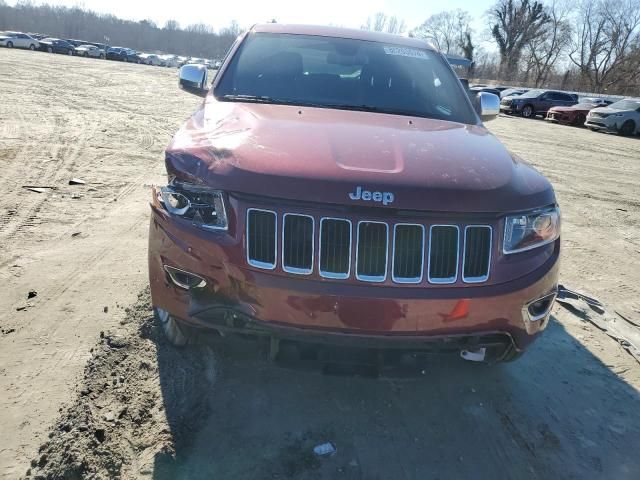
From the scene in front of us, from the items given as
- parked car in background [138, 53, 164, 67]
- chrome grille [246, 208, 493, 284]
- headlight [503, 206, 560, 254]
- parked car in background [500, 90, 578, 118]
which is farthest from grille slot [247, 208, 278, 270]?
parked car in background [138, 53, 164, 67]

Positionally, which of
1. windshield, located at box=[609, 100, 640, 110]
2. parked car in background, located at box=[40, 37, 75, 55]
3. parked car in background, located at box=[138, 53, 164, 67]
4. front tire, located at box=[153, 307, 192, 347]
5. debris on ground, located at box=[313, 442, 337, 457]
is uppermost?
parked car in background, located at box=[40, 37, 75, 55]

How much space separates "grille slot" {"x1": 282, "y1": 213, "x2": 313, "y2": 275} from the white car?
60097 mm

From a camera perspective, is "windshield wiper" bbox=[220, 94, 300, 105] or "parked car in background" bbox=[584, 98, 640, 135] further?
"parked car in background" bbox=[584, 98, 640, 135]

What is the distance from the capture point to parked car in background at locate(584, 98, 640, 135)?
20906 mm

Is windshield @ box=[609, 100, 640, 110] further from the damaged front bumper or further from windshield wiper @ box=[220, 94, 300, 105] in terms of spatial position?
the damaged front bumper

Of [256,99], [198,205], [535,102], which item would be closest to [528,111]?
[535,102]

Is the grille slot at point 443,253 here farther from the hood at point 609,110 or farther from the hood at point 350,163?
the hood at point 609,110

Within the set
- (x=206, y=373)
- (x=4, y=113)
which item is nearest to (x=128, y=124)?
(x=4, y=113)

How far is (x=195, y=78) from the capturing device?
4195 mm

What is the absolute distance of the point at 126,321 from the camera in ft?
10.9

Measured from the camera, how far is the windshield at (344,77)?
138 inches

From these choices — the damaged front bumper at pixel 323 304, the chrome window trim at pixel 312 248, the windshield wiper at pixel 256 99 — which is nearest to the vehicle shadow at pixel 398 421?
the damaged front bumper at pixel 323 304

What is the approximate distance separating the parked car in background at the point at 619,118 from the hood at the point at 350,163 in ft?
70.6

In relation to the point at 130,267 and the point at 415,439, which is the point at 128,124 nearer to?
the point at 130,267
